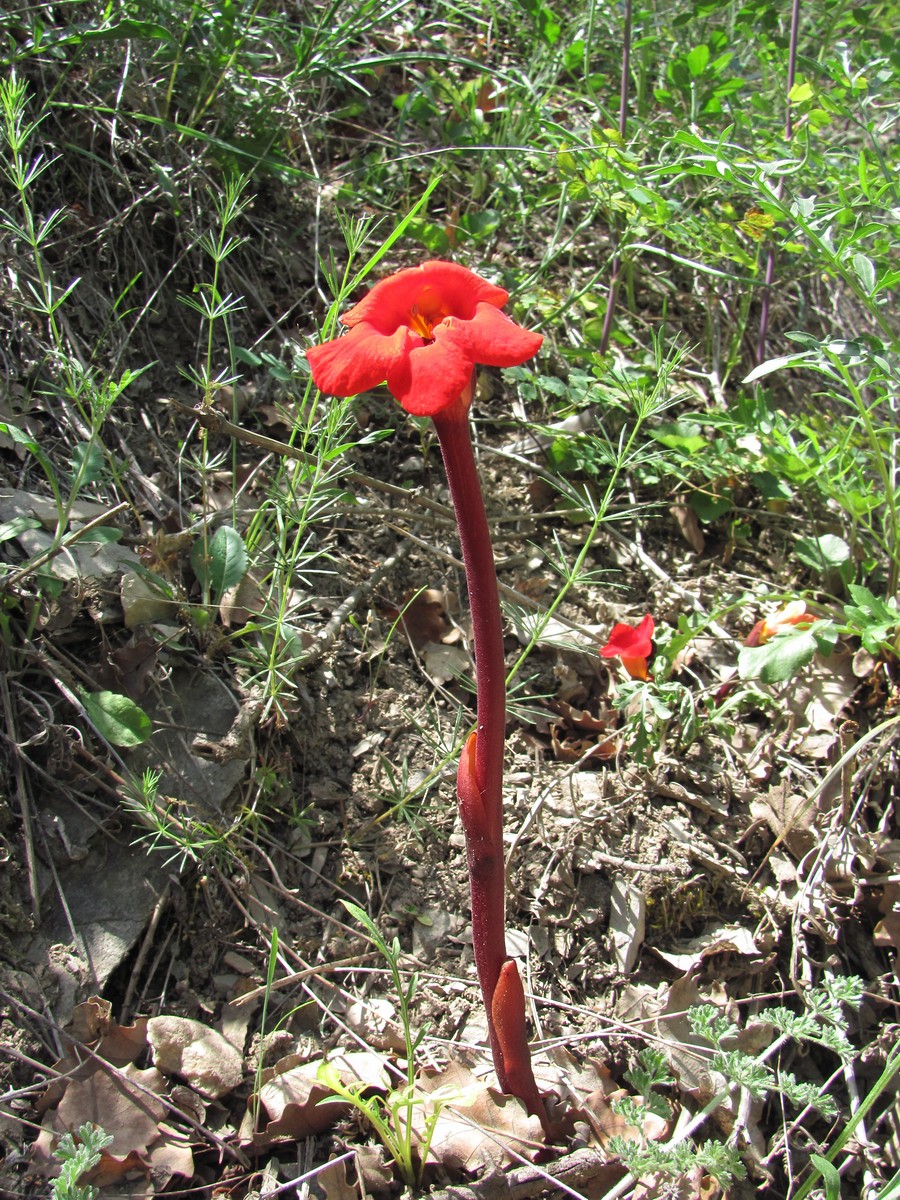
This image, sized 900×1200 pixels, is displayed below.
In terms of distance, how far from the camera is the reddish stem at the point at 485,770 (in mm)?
1311

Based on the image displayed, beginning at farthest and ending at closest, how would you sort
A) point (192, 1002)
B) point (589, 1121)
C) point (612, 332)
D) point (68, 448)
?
1. point (612, 332)
2. point (68, 448)
3. point (192, 1002)
4. point (589, 1121)

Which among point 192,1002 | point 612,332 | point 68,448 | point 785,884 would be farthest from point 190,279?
point 785,884

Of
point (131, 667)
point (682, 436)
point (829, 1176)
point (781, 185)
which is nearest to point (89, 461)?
point (131, 667)

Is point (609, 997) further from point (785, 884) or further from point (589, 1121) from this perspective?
point (785, 884)

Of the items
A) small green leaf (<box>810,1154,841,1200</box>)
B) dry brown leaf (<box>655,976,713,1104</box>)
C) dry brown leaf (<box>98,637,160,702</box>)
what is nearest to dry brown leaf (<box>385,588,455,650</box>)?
dry brown leaf (<box>98,637,160,702</box>)

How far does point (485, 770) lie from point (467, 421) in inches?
20.6

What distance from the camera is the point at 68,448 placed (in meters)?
2.14

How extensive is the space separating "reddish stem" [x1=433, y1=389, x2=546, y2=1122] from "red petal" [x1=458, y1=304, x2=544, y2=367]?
0.10 metres

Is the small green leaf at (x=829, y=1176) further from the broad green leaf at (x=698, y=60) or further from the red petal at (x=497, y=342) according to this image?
the broad green leaf at (x=698, y=60)

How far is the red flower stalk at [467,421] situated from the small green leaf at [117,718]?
726 millimetres

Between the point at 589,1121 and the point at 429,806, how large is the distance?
64 centimetres

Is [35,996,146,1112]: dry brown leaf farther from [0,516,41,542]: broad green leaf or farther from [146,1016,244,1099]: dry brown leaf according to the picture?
[0,516,41,542]: broad green leaf

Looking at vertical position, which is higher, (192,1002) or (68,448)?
(68,448)

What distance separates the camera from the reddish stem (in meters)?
1.31
